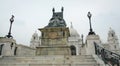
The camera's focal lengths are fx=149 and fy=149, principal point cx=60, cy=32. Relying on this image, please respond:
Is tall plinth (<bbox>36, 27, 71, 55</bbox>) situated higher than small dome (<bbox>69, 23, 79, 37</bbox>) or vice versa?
small dome (<bbox>69, 23, 79, 37</bbox>)

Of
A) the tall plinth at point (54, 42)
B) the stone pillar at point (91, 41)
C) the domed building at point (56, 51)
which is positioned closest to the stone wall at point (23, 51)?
the domed building at point (56, 51)

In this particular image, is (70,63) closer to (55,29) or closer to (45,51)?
(45,51)

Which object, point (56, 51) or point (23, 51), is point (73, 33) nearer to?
point (23, 51)

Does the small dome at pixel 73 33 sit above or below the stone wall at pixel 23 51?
above

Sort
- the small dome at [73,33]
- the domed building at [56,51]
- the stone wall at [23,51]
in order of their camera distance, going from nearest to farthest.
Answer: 1. the domed building at [56,51]
2. the stone wall at [23,51]
3. the small dome at [73,33]

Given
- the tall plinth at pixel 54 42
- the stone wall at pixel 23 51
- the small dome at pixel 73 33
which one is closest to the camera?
the tall plinth at pixel 54 42

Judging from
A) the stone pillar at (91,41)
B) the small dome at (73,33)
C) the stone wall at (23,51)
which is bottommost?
the stone wall at (23,51)

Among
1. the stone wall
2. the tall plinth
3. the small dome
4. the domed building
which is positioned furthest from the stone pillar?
the small dome

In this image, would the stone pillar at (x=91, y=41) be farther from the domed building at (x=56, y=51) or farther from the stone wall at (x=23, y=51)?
the stone wall at (x=23, y=51)

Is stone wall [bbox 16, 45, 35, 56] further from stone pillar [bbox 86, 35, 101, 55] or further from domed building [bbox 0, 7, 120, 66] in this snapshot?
stone pillar [bbox 86, 35, 101, 55]

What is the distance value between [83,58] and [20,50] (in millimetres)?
22065

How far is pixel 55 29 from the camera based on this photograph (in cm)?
1908

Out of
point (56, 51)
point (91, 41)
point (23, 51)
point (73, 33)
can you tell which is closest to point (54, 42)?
point (56, 51)

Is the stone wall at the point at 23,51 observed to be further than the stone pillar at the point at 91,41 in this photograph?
Yes
